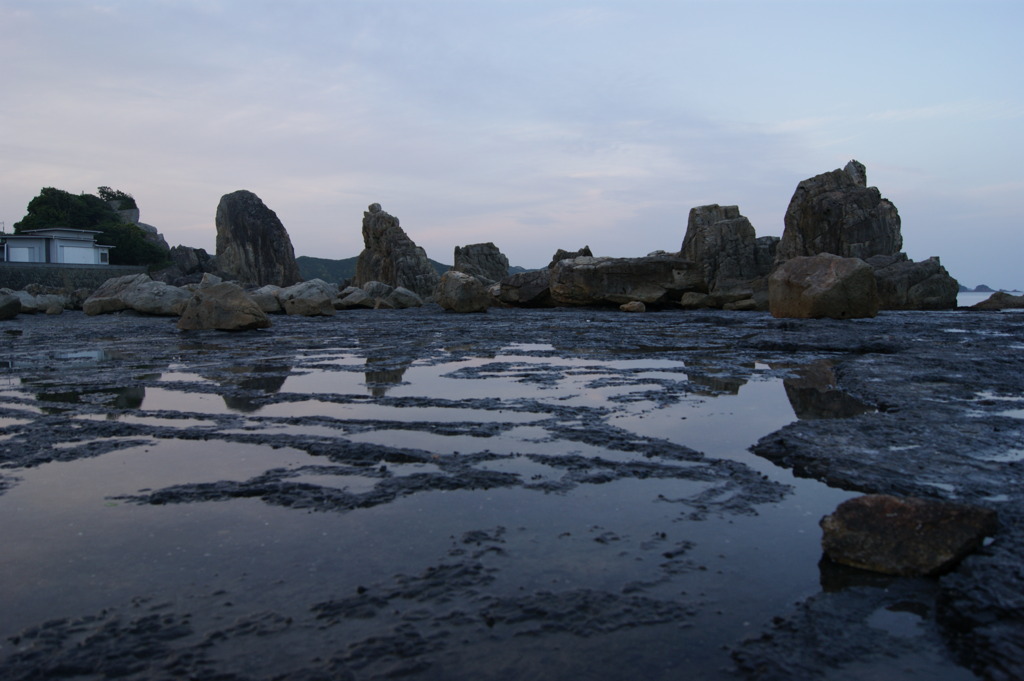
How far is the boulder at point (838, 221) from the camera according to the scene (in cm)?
4266

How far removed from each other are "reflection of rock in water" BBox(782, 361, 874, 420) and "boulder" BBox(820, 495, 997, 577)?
9.36ft

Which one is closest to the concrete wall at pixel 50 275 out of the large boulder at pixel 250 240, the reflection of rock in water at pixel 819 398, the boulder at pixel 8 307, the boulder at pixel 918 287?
the large boulder at pixel 250 240

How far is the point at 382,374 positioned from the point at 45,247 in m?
53.8

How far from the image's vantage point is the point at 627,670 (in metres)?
2.11

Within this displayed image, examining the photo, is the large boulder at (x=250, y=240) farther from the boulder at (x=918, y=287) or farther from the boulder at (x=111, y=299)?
the boulder at (x=918, y=287)

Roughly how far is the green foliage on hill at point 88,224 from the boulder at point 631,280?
4292 cm

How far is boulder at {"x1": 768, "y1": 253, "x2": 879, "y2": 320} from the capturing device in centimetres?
1739

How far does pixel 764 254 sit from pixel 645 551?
42.6m

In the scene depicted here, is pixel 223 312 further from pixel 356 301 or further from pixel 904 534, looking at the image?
pixel 356 301

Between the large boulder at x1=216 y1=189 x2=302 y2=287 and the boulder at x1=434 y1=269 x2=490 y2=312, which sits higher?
the large boulder at x1=216 y1=189 x2=302 y2=287

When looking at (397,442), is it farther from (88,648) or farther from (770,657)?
(770,657)

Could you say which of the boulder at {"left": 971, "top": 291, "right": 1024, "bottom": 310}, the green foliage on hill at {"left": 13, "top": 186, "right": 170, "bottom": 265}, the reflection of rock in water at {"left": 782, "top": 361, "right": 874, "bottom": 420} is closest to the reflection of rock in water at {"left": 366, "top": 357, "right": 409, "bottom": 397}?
the reflection of rock in water at {"left": 782, "top": 361, "right": 874, "bottom": 420}

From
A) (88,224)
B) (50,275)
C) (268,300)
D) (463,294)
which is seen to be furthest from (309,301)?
(88,224)

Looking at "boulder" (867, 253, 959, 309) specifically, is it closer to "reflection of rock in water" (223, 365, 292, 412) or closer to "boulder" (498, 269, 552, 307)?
"boulder" (498, 269, 552, 307)
